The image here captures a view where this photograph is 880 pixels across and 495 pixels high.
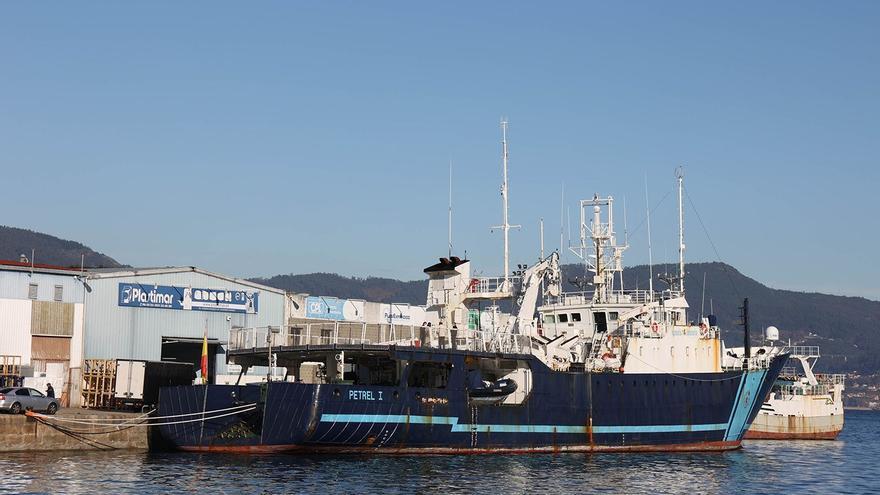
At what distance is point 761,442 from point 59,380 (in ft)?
140

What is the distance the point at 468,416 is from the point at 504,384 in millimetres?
2077

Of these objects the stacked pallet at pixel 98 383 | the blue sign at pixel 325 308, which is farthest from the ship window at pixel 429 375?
the blue sign at pixel 325 308

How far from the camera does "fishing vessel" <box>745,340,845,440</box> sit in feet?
241

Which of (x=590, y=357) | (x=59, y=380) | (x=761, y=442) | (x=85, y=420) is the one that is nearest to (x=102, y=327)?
(x=59, y=380)

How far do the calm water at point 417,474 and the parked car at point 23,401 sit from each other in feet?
8.58

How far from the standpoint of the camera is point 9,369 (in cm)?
5216

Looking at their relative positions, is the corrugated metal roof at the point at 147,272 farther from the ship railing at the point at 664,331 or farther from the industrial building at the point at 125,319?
the ship railing at the point at 664,331

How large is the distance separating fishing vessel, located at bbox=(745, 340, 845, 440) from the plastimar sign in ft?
114

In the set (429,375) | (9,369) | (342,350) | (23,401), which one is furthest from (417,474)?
(9,369)

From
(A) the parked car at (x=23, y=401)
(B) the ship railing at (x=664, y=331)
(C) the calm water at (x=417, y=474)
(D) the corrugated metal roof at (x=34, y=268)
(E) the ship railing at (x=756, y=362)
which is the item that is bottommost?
(C) the calm water at (x=417, y=474)

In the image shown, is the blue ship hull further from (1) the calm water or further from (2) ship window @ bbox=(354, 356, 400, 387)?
(2) ship window @ bbox=(354, 356, 400, 387)

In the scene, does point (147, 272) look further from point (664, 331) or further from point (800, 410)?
point (800, 410)

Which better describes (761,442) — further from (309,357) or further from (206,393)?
(206,393)

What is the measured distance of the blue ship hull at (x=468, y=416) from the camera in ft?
137
